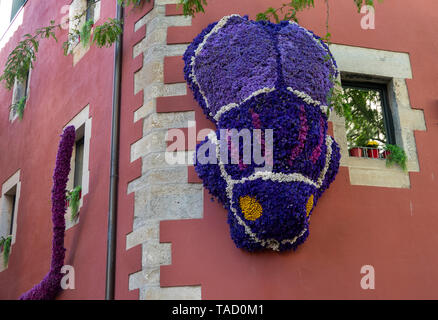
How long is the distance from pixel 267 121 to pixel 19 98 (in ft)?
22.8

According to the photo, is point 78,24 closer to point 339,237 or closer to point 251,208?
point 251,208

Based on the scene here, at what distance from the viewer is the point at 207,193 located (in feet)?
20.8

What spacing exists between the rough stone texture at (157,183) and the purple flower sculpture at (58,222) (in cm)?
154

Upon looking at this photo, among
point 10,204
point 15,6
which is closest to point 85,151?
point 10,204

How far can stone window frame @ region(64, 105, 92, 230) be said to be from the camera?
7.83 meters

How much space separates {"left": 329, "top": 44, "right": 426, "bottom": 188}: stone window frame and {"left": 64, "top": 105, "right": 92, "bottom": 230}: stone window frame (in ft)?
10.6

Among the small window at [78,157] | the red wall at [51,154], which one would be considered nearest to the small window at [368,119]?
the red wall at [51,154]

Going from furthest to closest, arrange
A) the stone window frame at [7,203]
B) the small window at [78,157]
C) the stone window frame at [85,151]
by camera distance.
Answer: the stone window frame at [7,203] < the small window at [78,157] < the stone window frame at [85,151]

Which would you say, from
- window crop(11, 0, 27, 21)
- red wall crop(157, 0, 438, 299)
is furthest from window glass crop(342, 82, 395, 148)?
window crop(11, 0, 27, 21)

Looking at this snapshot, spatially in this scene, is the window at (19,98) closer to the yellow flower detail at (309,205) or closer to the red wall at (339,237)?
the red wall at (339,237)

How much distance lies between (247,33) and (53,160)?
3.90 m

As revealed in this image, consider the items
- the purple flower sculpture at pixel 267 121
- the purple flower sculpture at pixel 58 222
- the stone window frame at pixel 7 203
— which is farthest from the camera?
the stone window frame at pixel 7 203

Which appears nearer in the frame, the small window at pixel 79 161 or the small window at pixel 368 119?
the small window at pixel 368 119

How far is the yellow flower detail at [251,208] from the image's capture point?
19.2 feet
